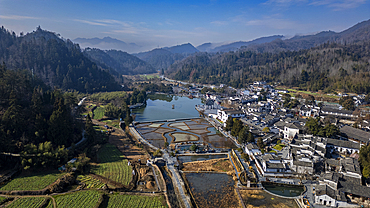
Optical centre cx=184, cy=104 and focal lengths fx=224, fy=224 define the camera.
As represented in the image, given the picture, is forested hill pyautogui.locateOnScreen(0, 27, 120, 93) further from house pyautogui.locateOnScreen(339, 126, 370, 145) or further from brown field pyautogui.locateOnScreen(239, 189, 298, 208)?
house pyautogui.locateOnScreen(339, 126, 370, 145)

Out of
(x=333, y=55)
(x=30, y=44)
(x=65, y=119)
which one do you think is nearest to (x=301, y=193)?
(x=65, y=119)

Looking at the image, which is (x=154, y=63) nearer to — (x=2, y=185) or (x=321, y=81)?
(x=321, y=81)

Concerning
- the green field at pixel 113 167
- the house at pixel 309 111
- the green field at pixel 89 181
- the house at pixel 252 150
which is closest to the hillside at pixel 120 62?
the house at pixel 309 111

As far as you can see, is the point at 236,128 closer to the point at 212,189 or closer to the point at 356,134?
the point at 212,189

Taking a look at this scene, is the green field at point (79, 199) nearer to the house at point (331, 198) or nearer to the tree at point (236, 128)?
the house at point (331, 198)

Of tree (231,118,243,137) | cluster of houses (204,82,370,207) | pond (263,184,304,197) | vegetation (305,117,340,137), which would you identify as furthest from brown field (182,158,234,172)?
vegetation (305,117,340,137)

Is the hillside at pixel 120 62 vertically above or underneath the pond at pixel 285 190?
above
